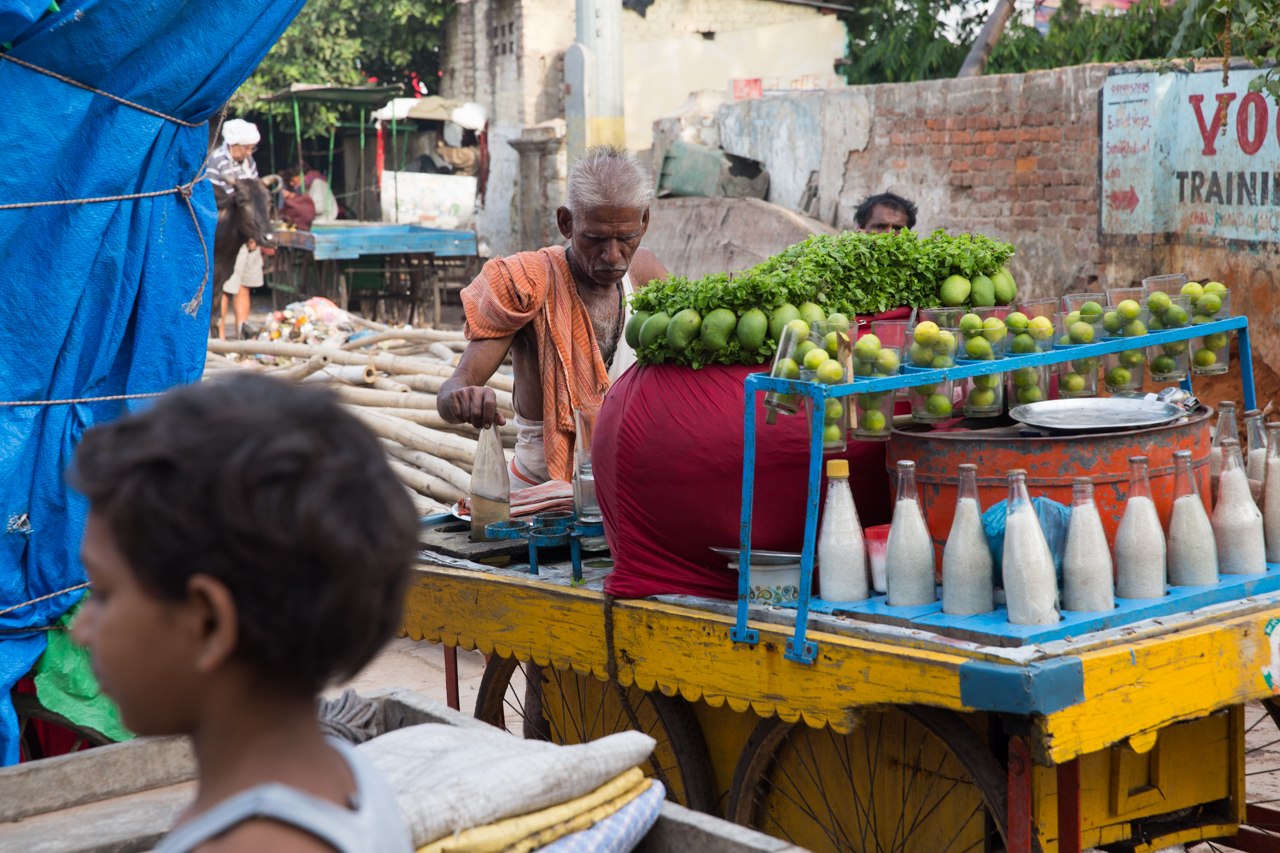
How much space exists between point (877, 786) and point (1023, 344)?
3.30ft

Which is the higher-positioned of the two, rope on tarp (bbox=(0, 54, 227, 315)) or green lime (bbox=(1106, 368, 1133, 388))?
rope on tarp (bbox=(0, 54, 227, 315))

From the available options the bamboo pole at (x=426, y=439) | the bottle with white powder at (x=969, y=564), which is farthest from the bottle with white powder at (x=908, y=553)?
the bamboo pole at (x=426, y=439)

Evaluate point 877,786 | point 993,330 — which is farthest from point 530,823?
point 993,330

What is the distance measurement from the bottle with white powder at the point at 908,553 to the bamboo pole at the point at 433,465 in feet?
12.2

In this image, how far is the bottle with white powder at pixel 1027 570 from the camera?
2248 mm

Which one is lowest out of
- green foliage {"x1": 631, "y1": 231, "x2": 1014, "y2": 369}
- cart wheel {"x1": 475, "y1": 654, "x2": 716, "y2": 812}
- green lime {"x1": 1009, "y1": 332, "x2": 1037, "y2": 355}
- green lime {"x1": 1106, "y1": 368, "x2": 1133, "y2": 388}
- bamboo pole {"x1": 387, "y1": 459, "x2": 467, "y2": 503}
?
cart wheel {"x1": 475, "y1": 654, "x2": 716, "y2": 812}

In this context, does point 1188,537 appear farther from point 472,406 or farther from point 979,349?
point 472,406

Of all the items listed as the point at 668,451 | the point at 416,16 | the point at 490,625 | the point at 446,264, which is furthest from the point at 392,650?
the point at 416,16

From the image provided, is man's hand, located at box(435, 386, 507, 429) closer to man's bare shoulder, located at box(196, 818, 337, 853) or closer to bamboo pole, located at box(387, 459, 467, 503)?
man's bare shoulder, located at box(196, 818, 337, 853)

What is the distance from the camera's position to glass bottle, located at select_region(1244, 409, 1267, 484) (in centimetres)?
283

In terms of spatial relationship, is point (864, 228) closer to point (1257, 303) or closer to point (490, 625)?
point (1257, 303)

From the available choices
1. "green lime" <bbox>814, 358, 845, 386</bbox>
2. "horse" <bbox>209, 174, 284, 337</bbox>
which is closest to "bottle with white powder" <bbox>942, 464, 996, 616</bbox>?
"green lime" <bbox>814, 358, 845, 386</bbox>

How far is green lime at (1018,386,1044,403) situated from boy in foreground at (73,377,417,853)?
2.08 metres

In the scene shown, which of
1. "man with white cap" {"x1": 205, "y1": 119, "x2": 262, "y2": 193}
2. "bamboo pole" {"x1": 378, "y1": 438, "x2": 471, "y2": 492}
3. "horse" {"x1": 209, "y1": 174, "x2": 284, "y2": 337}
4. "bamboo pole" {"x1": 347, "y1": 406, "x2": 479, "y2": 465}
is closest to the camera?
"bamboo pole" {"x1": 378, "y1": 438, "x2": 471, "y2": 492}
